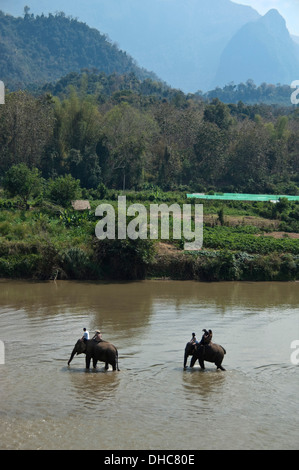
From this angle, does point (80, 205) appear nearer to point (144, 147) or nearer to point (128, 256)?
point (128, 256)

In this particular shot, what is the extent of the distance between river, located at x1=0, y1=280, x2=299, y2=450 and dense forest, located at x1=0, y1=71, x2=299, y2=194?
94.0 feet

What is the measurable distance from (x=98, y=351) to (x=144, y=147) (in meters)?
38.1

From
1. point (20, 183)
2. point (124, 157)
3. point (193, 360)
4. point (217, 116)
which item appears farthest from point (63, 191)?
point (217, 116)

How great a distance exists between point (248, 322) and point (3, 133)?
34830mm

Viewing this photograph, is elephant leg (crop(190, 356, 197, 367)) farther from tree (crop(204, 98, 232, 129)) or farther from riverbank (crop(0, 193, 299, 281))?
tree (crop(204, 98, 232, 129))

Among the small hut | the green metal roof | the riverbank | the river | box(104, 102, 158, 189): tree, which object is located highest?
box(104, 102, 158, 189): tree

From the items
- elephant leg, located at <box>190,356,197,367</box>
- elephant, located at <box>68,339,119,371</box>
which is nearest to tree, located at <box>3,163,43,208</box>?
elephant, located at <box>68,339,119,371</box>

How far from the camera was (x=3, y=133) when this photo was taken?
49812 millimetres

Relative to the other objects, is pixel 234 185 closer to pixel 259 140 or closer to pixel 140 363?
pixel 259 140

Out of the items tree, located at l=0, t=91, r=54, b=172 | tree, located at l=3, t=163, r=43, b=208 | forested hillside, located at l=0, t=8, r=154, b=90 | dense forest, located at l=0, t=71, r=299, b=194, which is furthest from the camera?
forested hillside, located at l=0, t=8, r=154, b=90

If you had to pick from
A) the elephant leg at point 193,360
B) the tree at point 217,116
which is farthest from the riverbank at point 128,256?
the tree at point 217,116

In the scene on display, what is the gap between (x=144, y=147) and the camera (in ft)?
168

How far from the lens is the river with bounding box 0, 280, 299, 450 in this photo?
11.2m

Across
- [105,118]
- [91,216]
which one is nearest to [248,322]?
[91,216]
